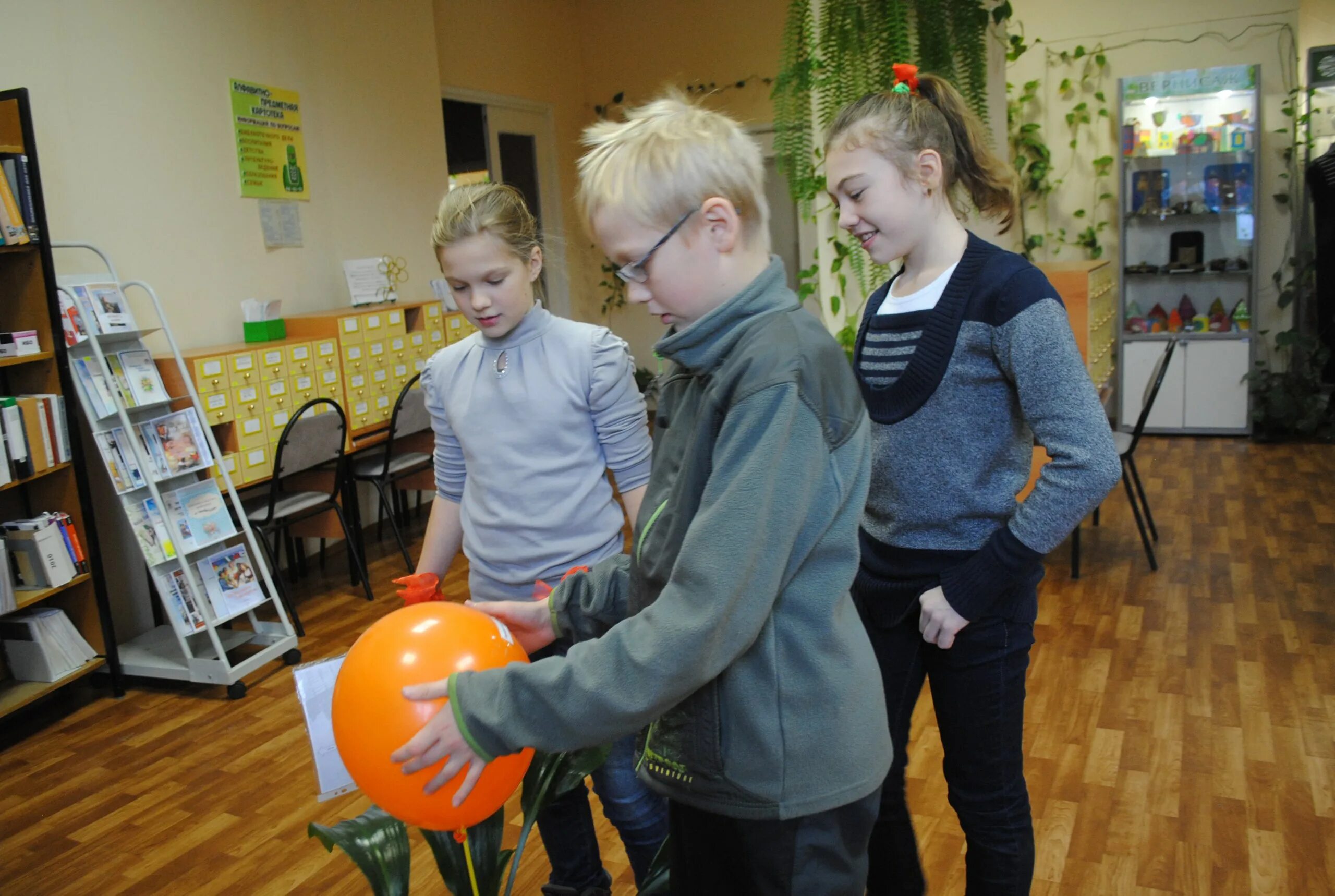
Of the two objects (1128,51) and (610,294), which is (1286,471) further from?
(610,294)

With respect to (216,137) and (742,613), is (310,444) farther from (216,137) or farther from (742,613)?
(742,613)

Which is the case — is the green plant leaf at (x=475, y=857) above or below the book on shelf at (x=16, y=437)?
below

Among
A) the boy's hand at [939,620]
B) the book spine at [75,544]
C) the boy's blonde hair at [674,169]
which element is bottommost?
the book spine at [75,544]

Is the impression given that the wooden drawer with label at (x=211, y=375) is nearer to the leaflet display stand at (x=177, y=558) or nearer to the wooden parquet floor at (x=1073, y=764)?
the leaflet display stand at (x=177, y=558)

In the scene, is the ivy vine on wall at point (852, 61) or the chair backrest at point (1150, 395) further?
the chair backrest at point (1150, 395)

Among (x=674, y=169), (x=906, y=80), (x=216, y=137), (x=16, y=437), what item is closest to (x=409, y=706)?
(x=674, y=169)

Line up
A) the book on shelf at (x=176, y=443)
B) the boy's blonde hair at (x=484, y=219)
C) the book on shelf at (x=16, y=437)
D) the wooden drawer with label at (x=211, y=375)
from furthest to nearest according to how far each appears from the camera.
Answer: the wooden drawer with label at (x=211, y=375) < the book on shelf at (x=176, y=443) < the book on shelf at (x=16, y=437) < the boy's blonde hair at (x=484, y=219)

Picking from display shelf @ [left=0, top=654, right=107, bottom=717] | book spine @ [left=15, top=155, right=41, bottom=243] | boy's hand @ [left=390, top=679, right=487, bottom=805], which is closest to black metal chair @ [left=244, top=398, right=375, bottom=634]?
display shelf @ [left=0, top=654, right=107, bottom=717]

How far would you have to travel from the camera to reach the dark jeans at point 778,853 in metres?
1.02

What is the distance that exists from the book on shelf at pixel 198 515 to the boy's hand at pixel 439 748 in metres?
2.87

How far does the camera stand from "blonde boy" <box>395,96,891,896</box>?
35.6 inches

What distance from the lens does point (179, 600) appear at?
351 centimetres

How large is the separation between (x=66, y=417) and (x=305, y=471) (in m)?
1.22

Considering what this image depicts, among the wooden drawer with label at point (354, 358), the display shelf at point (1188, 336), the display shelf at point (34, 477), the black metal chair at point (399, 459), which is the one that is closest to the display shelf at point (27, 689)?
the display shelf at point (34, 477)
